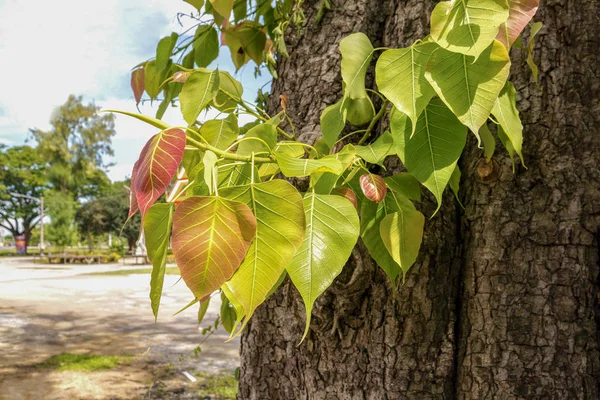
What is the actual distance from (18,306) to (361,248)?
6819mm

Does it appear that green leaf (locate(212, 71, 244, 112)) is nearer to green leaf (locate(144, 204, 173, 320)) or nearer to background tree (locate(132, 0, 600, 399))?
background tree (locate(132, 0, 600, 399))

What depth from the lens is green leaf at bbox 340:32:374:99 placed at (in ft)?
1.54

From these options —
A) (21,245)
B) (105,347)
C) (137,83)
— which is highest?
(137,83)

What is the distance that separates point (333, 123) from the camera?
19.2 inches

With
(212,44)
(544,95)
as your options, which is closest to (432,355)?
(544,95)

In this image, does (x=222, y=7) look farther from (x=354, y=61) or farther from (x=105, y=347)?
(x=105, y=347)

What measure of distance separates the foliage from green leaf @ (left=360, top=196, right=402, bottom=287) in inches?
860

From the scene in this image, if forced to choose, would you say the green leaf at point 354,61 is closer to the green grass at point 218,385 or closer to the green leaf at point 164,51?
the green leaf at point 164,51

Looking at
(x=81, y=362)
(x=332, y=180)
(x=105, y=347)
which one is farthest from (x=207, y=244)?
(x=105, y=347)

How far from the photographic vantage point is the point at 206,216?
1.01ft

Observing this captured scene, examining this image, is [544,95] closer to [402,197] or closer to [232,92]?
[402,197]

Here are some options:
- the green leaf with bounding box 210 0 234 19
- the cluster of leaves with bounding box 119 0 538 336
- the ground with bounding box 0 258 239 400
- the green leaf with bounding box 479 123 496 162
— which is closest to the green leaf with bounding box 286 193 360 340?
the cluster of leaves with bounding box 119 0 538 336

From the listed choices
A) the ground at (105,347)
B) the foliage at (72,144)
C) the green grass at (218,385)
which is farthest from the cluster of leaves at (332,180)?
the foliage at (72,144)

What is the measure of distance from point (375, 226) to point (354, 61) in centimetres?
17
